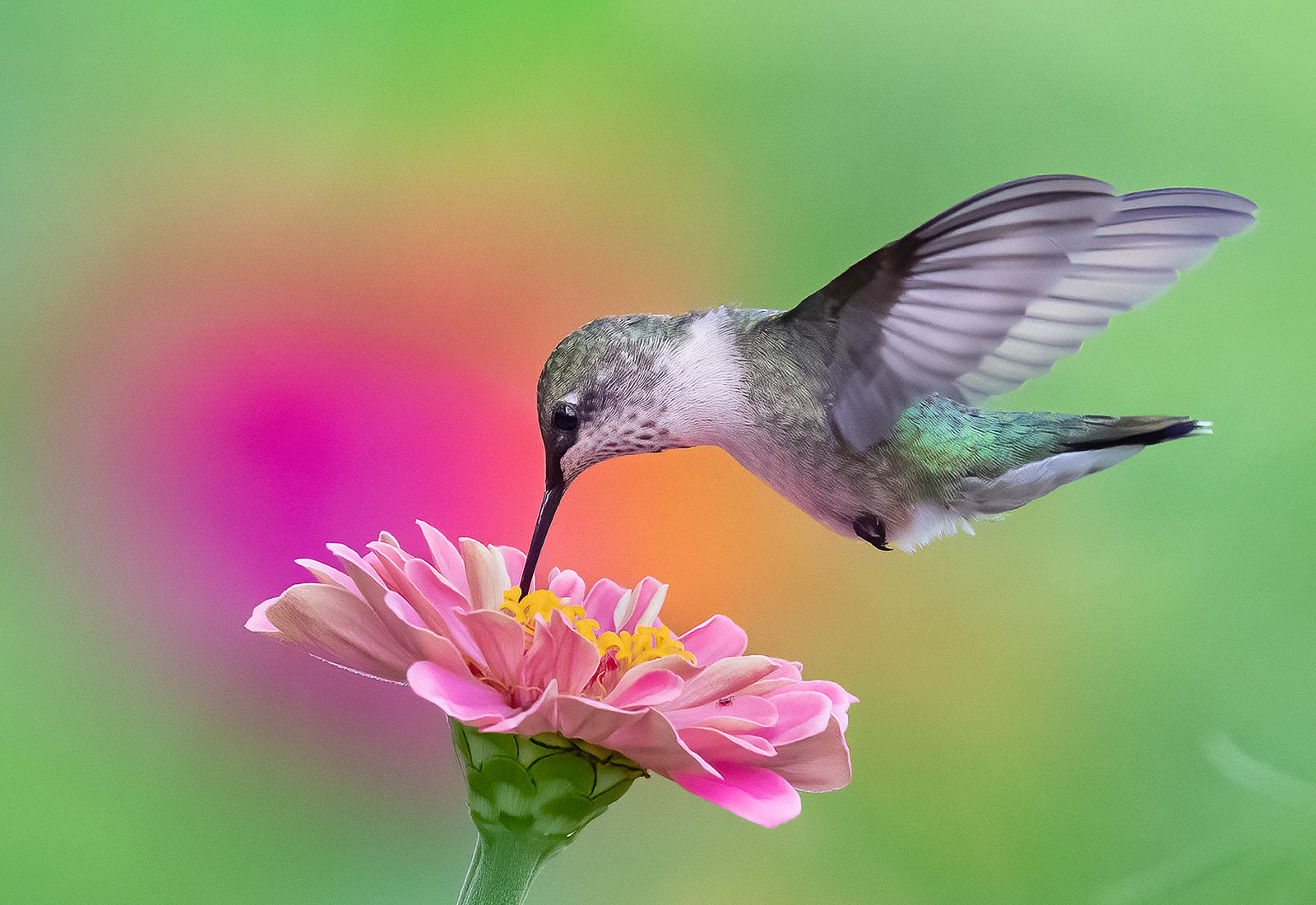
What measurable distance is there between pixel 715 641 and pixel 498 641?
15 centimetres

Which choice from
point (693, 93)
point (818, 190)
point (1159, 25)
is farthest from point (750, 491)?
point (1159, 25)

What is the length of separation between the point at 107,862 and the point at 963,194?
42.3 inches

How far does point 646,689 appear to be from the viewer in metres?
0.31

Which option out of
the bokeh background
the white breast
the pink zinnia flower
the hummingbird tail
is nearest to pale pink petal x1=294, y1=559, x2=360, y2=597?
the pink zinnia flower

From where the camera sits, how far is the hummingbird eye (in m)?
0.53

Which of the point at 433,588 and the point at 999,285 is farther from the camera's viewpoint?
the point at 999,285

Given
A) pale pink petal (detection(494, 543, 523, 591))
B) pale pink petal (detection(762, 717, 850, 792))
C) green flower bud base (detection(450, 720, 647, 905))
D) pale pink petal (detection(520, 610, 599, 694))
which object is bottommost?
green flower bud base (detection(450, 720, 647, 905))

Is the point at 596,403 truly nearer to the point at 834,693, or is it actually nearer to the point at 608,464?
the point at 834,693

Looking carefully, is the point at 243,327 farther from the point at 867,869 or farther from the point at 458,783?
the point at 867,869

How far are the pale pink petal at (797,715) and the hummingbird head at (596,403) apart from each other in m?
0.20

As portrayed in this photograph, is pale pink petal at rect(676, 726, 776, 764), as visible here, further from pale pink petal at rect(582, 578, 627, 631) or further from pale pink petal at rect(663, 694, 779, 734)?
pale pink petal at rect(582, 578, 627, 631)

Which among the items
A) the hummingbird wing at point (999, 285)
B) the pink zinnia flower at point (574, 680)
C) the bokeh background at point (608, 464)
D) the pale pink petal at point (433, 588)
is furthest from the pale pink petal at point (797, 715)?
the bokeh background at point (608, 464)

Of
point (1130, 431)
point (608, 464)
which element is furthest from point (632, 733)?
point (608, 464)

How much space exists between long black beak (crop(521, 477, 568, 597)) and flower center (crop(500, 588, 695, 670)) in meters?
0.03
